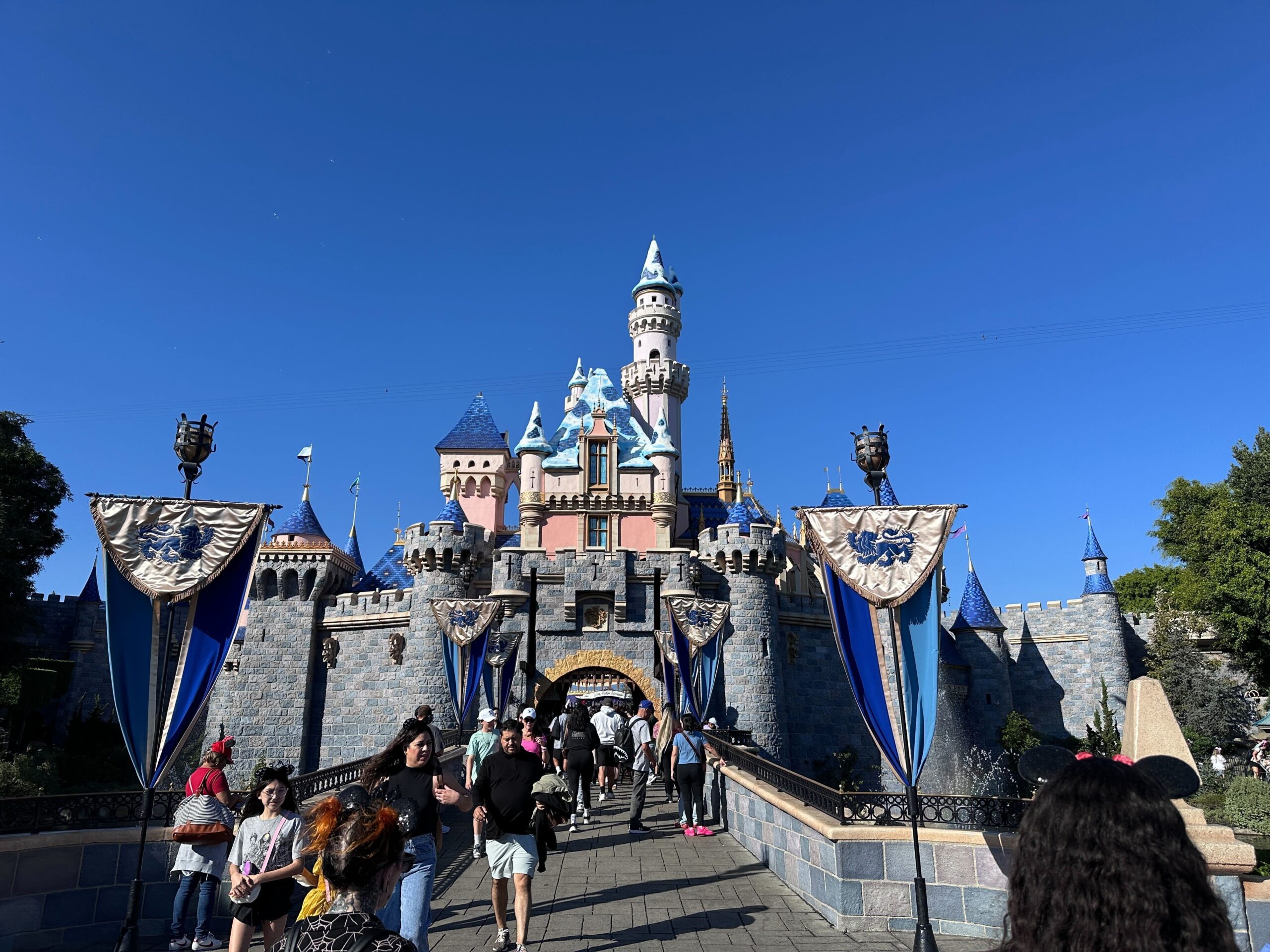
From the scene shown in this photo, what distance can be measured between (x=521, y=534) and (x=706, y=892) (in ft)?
67.2

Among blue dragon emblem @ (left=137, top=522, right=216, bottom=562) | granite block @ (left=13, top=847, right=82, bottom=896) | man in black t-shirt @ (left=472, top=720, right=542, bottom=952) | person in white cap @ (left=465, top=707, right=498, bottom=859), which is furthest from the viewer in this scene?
person in white cap @ (left=465, top=707, right=498, bottom=859)

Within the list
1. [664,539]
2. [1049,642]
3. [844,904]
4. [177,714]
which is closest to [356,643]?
[664,539]

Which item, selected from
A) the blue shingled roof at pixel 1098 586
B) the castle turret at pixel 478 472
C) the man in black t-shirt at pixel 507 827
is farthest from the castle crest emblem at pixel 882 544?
the castle turret at pixel 478 472

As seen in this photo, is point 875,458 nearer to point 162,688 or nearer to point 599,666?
point 162,688

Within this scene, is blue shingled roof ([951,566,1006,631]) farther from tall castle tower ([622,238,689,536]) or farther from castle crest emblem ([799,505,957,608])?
castle crest emblem ([799,505,957,608])

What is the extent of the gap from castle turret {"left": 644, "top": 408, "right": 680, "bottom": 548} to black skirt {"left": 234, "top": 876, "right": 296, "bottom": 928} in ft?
72.3

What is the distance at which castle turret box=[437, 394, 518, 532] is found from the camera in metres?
39.7

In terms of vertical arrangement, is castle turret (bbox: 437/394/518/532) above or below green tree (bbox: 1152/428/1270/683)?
above

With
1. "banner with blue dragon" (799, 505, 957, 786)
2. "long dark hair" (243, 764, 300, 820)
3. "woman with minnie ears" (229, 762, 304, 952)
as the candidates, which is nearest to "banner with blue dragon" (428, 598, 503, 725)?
"banner with blue dragon" (799, 505, 957, 786)

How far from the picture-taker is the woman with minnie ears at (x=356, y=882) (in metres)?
2.56

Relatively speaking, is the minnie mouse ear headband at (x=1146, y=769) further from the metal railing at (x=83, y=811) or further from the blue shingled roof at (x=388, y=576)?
the blue shingled roof at (x=388, y=576)

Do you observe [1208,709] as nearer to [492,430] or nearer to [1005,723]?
[1005,723]

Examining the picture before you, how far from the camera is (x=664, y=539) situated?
89.1ft

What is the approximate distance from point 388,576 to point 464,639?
13.8m
